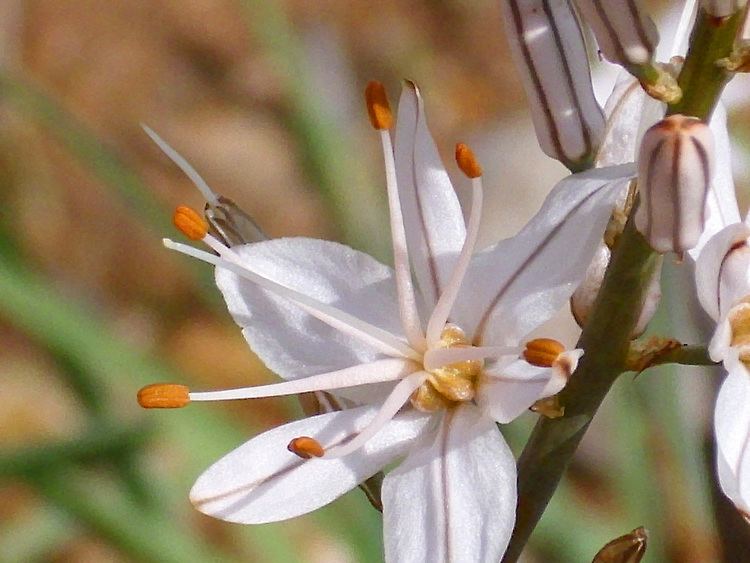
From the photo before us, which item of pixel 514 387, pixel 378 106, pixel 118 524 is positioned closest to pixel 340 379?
pixel 514 387

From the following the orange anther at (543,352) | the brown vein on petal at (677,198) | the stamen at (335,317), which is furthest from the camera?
the stamen at (335,317)

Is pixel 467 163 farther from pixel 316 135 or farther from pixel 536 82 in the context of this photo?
pixel 316 135

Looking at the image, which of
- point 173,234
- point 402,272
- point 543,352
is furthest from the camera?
point 173,234

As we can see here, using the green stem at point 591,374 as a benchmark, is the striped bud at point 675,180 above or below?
above

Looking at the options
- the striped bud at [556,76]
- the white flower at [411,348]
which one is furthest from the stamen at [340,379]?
the striped bud at [556,76]

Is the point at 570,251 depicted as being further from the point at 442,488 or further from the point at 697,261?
the point at 442,488

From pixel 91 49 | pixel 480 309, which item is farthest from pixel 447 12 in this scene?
pixel 480 309

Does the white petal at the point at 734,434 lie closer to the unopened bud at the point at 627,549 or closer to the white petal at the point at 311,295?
the unopened bud at the point at 627,549
